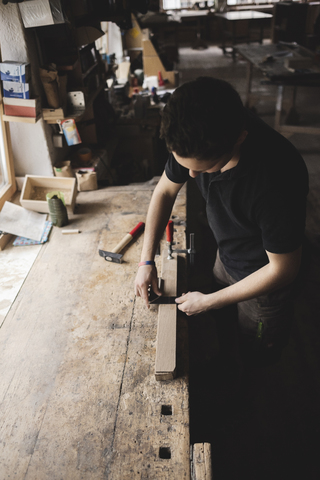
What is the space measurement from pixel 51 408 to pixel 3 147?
1.85 meters

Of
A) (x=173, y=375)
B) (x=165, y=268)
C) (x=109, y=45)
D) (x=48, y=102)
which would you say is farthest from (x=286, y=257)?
(x=109, y=45)

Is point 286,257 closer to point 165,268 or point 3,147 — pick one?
point 165,268

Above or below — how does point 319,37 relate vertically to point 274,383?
above

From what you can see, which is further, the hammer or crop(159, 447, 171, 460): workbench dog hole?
the hammer

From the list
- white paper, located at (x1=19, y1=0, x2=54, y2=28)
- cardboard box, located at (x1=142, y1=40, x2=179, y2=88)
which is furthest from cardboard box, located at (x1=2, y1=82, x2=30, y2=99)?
cardboard box, located at (x1=142, y1=40, x2=179, y2=88)

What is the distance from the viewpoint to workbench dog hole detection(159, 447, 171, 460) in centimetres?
111

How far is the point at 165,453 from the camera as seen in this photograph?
44.0 inches

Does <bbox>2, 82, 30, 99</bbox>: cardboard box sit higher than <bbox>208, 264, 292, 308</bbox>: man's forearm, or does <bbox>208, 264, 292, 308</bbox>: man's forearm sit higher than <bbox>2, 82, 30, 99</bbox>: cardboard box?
<bbox>2, 82, 30, 99</bbox>: cardboard box

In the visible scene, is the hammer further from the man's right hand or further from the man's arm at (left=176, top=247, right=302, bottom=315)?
the man's arm at (left=176, top=247, right=302, bottom=315)

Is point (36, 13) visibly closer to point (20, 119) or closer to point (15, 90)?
point (15, 90)

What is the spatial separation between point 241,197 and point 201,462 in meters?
0.83

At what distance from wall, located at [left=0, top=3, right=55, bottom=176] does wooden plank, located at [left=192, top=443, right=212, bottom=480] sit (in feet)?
6.91

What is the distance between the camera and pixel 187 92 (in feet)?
3.14

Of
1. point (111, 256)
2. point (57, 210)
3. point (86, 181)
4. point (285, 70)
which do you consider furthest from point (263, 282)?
point (285, 70)
